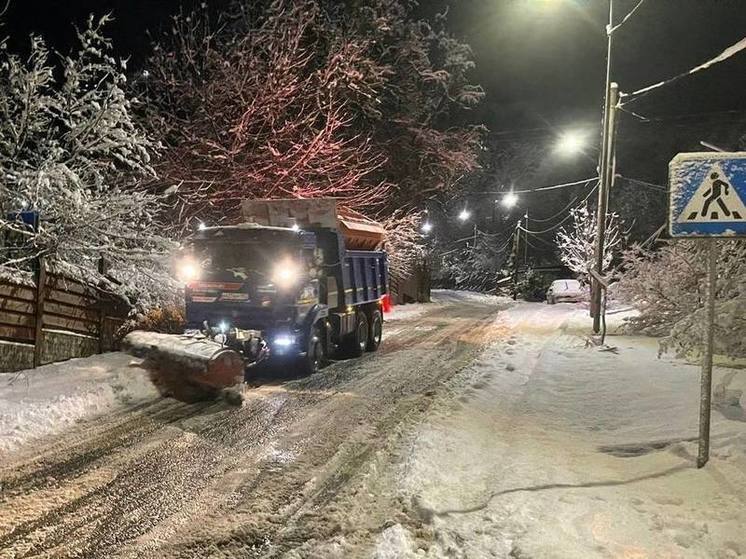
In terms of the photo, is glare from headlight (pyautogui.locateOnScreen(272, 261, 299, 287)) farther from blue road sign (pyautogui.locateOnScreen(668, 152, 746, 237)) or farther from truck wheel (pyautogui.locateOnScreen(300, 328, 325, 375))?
blue road sign (pyautogui.locateOnScreen(668, 152, 746, 237))

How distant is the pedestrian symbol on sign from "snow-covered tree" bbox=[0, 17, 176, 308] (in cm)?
872

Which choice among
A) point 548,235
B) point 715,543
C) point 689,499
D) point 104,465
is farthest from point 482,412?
point 548,235

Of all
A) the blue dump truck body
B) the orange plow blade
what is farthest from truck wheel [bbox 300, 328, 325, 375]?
the orange plow blade

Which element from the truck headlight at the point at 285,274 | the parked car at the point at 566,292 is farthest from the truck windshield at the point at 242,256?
the parked car at the point at 566,292

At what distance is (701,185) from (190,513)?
4987 mm

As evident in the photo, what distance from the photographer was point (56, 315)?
33.0ft

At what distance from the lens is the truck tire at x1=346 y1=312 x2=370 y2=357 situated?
13.3 meters

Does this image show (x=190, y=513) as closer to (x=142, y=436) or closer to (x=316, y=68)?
(x=142, y=436)

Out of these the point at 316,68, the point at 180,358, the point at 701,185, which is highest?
the point at 316,68

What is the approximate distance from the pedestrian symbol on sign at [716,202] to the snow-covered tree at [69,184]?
8.72 m

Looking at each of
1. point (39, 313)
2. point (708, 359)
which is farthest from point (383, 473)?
point (39, 313)

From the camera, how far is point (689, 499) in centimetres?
468

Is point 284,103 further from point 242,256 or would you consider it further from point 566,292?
point 566,292

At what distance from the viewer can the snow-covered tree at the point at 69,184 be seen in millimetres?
9570
